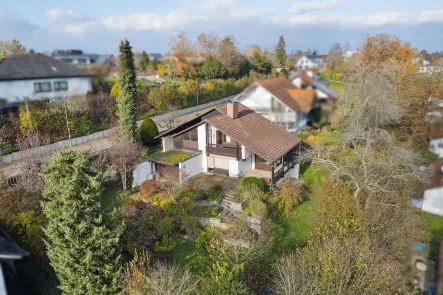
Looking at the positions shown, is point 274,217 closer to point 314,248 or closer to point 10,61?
point 314,248

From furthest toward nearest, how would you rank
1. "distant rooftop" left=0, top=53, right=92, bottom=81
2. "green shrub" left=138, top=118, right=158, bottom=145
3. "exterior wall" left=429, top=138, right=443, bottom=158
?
"green shrub" left=138, top=118, right=158, bottom=145
"exterior wall" left=429, top=138, right=443, bottom=158
"distant rooftop" left=0, top=53, right=92, bottom=81

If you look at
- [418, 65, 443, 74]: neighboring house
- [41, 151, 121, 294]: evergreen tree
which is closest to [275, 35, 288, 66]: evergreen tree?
[41, 151, 121, 294]: evergreen tree

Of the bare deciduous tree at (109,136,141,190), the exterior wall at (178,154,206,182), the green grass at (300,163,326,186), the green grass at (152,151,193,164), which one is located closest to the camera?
the bare deciduous tree at (109,136,141,190)

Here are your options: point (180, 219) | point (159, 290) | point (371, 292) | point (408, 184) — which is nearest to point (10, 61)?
point (159, 290)

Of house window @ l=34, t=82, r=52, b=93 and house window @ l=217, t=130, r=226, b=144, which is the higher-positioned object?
house window @ l=34, t=82, r=52, b=93

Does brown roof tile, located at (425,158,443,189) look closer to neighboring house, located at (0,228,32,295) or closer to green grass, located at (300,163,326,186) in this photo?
neighboring house, located at (0,228,32,295)

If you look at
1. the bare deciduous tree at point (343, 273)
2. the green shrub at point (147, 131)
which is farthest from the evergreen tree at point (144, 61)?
the green shrub at point (147, 131)
